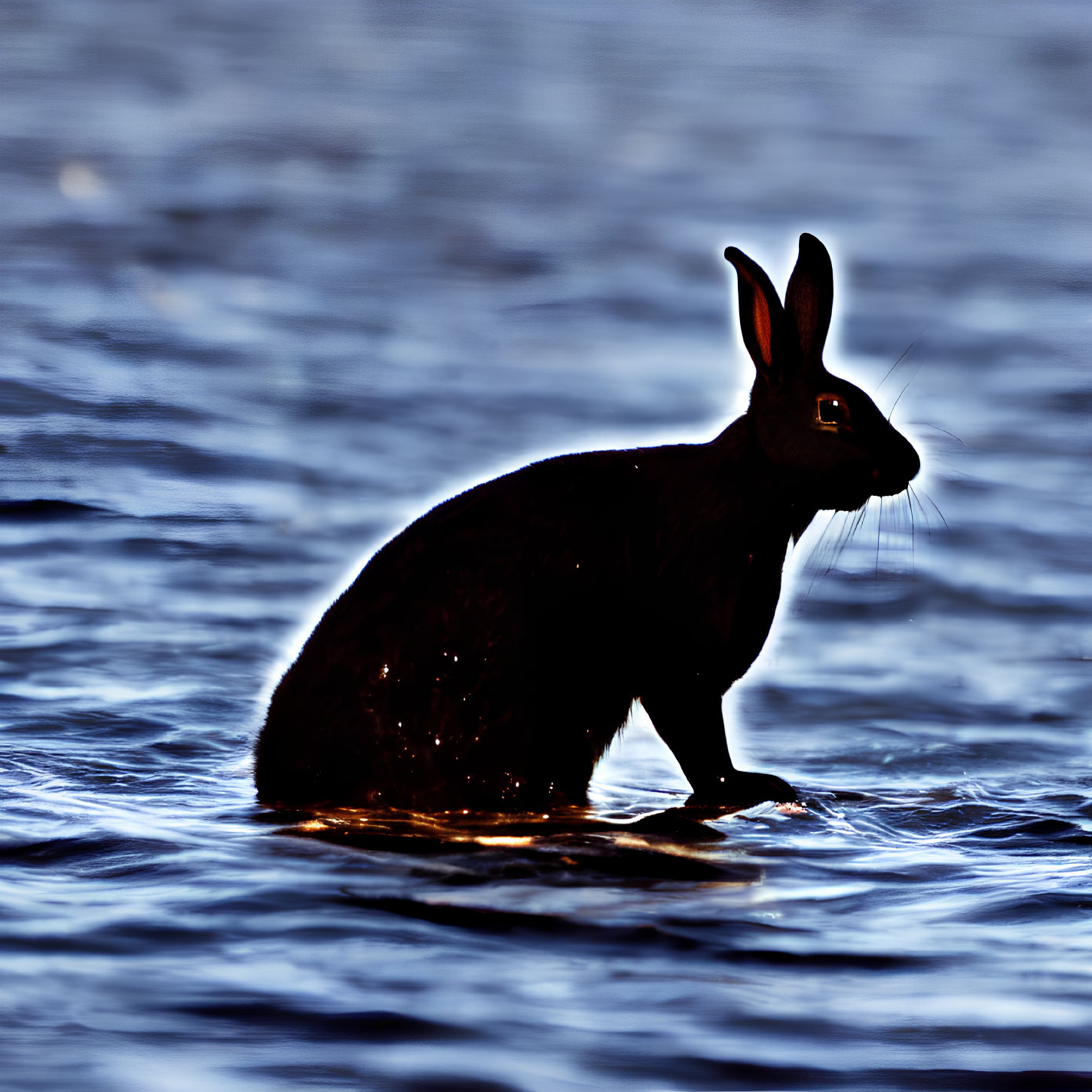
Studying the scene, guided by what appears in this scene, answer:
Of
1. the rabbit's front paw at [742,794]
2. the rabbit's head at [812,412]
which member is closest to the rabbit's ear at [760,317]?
the rabbit's head at [812,412]

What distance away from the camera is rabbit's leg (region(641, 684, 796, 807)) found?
584 cm

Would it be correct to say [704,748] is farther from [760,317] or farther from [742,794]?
[760,317]

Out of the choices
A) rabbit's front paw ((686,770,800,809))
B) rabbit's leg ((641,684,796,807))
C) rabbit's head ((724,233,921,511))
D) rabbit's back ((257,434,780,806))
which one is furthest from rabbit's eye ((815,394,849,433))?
rabbit's front paw ((686,770,800,809))

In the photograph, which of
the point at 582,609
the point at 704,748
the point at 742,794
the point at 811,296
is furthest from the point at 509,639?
the point at 811,296

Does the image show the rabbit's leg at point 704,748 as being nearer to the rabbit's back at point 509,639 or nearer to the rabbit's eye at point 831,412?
the rabbit's back at point 509,639

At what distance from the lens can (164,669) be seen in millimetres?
7672

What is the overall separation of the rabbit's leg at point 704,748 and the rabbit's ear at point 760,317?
0.93m

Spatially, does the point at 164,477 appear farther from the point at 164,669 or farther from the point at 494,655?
the point at 494,655

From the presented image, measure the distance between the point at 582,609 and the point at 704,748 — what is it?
0.56 meters

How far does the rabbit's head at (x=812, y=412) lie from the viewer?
5852 mm

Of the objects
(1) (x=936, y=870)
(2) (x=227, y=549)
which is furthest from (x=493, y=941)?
(2) (x=227, y=549)

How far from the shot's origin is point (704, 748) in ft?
19.4

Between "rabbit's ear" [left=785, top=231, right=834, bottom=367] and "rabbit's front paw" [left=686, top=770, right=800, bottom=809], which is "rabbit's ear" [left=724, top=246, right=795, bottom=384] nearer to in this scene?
"rabbit's ear" [left=785, top=231, right=834, bottom=367]

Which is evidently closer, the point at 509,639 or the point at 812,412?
the point at 509,639
